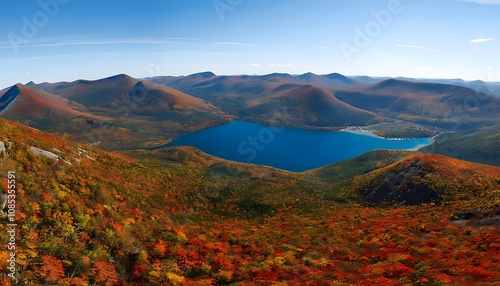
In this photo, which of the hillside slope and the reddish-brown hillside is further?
the reddish-brown hillside

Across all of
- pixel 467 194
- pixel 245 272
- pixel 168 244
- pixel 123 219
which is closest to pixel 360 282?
pixel 245 272

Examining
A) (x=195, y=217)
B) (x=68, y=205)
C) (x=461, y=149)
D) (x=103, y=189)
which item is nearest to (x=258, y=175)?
(x=195, y=217)

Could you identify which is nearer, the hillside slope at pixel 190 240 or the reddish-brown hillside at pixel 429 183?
the hillside slope at pixel 190 240

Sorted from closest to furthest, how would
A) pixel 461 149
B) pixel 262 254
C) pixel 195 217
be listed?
pixel 262 254 → pixel 195 217 → pixel 461 149

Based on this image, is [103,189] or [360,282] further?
[103,189]

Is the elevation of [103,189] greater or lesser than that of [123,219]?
greater

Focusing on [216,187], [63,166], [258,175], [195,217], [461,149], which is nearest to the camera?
[63,166]

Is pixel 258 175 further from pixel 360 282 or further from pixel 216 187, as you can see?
pixel 360 282

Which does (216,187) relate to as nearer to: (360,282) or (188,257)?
(188,257)

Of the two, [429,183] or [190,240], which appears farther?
[429,183]

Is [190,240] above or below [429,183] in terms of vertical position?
above
